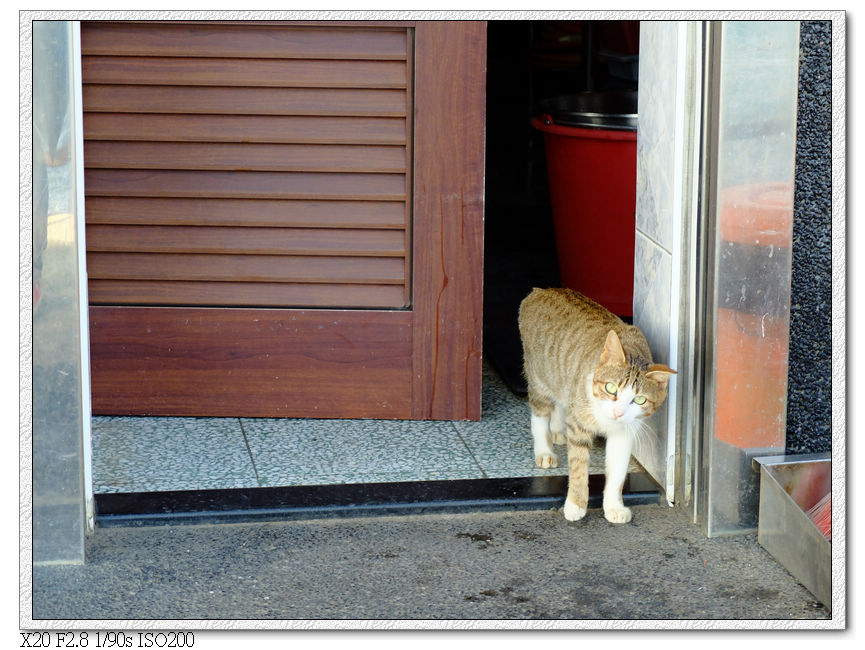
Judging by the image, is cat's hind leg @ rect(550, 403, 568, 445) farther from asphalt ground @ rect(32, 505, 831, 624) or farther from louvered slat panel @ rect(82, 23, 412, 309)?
louvered slat panel @ rect(82, 23, 412, 309)

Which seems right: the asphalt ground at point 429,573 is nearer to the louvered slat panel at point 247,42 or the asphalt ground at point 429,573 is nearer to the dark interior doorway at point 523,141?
the dark interior doorway at point 523,141

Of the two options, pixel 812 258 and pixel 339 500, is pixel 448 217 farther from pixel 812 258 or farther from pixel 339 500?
pixel 812 258

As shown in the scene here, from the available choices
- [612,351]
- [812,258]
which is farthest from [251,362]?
[812,258]

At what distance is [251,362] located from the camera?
12.4 ft

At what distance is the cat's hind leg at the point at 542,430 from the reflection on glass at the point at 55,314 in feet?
4.65

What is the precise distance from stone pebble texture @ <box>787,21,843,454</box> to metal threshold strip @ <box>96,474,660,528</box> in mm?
505

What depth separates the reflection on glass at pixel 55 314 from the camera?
2600 mm

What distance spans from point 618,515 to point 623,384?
43 centimetres

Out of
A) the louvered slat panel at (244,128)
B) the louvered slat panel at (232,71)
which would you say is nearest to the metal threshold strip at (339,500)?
the louvered slat panel at (244,128)

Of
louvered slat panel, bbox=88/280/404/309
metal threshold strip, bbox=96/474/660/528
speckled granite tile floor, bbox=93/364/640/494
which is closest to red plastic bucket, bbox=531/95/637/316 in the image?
speckled granite tile floor, bbox=93/364/640/494

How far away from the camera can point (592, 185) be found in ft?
→ 14.7

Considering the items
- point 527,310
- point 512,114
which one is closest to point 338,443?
point 527,310

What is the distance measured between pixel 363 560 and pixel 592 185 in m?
2.14

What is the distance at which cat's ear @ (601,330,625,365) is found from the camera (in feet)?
9.59
